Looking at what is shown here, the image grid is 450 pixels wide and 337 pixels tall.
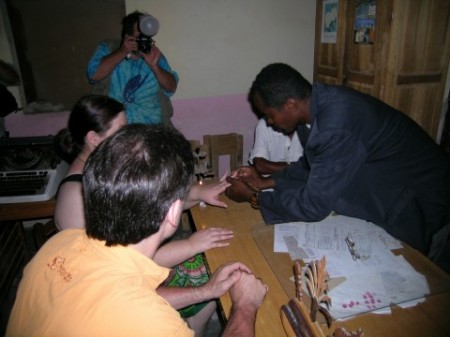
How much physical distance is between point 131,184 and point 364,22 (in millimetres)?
2808

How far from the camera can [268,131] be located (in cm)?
279

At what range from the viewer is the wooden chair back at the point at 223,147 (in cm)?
327

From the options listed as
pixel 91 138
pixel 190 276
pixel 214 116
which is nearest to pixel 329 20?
pixel 214 116

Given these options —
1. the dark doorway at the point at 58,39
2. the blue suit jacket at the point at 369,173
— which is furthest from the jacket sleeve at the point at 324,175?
the dark doorway at the point at 58,39

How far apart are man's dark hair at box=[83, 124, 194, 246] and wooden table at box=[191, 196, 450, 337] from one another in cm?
51

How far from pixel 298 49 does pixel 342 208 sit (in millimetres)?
2509

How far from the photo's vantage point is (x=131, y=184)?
2.62 ft

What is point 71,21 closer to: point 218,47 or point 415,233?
point 218,47

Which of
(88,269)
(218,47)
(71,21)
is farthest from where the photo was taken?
(218,47)

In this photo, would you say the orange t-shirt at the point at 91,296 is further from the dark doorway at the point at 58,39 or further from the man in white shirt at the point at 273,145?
the dark doorway at the point at 58,39

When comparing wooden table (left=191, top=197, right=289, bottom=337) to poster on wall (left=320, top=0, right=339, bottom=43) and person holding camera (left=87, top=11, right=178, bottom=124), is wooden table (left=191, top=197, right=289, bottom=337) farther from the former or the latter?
poster on wall (left=320, top=0, right=339, bottom=43)

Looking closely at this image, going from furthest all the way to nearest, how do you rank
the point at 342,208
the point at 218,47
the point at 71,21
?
the point at 218,47, the point at 71,21, the point at 342,208

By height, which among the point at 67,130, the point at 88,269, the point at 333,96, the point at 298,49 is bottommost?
the point at 88,269

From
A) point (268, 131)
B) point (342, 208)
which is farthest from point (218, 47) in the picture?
point (342, 208)
